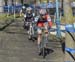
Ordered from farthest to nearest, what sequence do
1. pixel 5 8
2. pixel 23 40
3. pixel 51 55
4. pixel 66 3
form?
pixel 5 8, pixel 23 40, pixel 51 55, pixel 66 3

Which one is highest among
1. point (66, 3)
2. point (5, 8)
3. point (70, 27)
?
point (66, 3)

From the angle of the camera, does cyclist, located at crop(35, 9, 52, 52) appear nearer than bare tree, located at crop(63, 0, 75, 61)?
No

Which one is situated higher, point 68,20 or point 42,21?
point 68,20

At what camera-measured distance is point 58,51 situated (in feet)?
53.0

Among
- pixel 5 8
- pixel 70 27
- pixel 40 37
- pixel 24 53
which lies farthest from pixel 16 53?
pixel 5 8

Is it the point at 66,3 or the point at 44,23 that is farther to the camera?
the point at 44,23

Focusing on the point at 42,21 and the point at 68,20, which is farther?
the point at 42,21

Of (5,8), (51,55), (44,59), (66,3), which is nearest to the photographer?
(66,3)

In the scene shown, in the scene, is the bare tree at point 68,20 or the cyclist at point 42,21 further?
the cyclist at point 42,21

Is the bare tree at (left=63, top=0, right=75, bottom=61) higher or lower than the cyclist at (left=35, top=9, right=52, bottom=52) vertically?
higher

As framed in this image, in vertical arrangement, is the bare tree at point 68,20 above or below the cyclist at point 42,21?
above

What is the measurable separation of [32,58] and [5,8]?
1321 inches

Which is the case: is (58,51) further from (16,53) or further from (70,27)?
(70,27)

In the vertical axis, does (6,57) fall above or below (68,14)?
below
